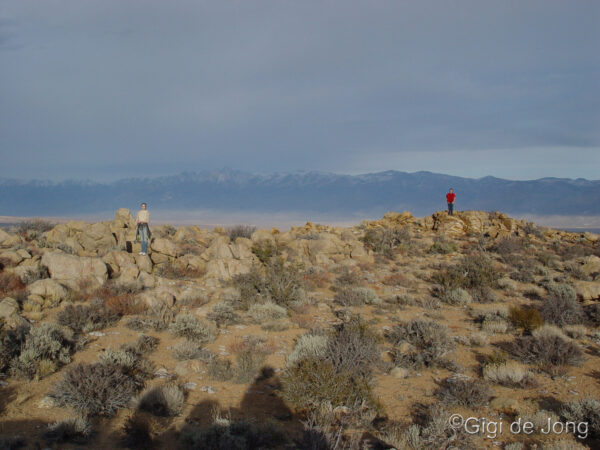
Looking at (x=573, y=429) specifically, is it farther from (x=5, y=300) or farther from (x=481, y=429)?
(x=5, y=300)

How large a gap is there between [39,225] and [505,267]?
24.2 metres

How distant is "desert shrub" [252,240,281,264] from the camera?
17203 millimetres

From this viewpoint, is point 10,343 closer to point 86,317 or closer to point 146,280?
point 86,317

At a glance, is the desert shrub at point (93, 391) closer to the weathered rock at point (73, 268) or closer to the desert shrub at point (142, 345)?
the desert shrub at point (142, 345)

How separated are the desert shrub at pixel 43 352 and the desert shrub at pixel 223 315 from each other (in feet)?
11.7

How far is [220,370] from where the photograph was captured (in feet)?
25.9

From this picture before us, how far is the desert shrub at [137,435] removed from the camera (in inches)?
214

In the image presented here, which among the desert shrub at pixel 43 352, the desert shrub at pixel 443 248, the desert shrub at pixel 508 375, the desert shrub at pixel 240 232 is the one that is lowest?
the desert shrub at pixel 508 375

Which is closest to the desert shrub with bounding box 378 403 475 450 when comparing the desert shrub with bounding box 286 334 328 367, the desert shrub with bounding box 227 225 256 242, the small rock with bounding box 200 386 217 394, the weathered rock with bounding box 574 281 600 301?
the desert shrub with bounding box 286 334 328 367

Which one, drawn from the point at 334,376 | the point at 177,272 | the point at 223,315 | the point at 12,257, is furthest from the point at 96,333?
the point at 334,376

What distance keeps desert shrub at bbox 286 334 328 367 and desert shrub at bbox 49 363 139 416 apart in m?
3.10

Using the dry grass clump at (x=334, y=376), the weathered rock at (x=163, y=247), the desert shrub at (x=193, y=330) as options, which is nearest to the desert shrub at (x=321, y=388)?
the dry grass clump at (x=334, y=376)

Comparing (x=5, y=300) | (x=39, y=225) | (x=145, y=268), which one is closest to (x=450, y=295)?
(x=145, y=268)

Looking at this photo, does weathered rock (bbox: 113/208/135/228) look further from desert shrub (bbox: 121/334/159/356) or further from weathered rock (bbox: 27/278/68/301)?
desert shrub (bbox: 121/334/159/356)
